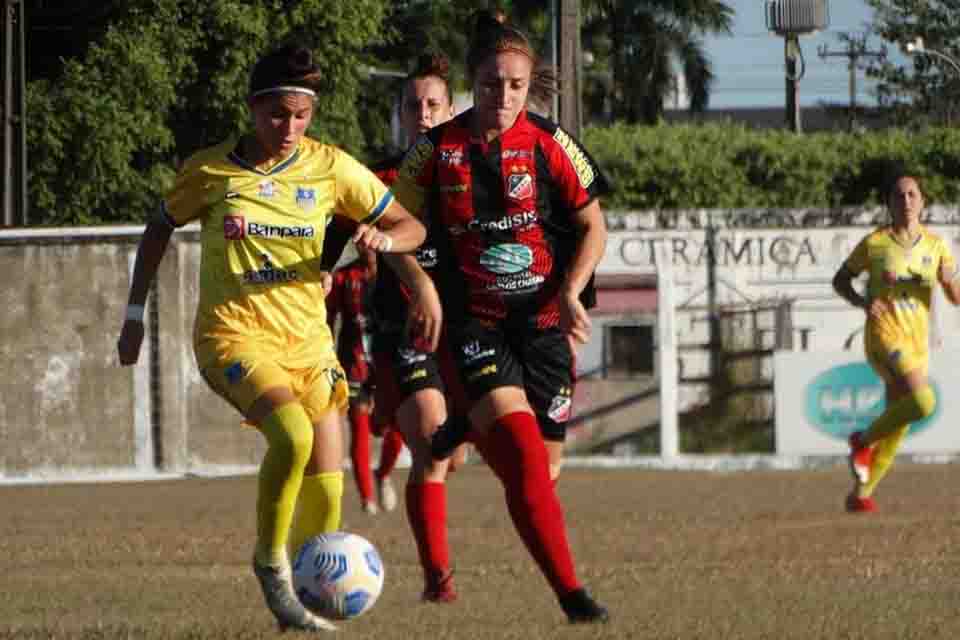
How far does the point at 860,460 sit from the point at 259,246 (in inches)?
281

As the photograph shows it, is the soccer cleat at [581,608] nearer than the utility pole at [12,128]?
Yes

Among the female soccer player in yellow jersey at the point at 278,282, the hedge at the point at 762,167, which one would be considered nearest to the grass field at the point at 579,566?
the female soccer player in yellow jersey at the point at 278,282

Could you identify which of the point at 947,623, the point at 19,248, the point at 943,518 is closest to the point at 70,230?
the point at 19,248

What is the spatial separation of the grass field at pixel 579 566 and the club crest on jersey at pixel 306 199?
54.1 inches

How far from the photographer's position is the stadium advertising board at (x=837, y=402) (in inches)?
811

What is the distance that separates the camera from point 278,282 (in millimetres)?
7535

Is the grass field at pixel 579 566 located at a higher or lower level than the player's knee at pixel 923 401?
lower

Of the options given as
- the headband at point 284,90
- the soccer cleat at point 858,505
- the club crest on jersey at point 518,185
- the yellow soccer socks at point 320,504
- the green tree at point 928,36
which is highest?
the green tree at point 928,36

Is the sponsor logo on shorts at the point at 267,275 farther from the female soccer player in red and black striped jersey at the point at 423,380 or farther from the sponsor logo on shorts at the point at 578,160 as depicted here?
the sponsor logo on shorts at the point at 578,160

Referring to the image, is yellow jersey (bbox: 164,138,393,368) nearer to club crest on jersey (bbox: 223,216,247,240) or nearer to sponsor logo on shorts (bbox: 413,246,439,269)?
club crest on jersey (bbox: 223,216,247,240)

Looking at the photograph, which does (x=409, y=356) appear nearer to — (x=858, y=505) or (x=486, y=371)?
(x=486, y=371)

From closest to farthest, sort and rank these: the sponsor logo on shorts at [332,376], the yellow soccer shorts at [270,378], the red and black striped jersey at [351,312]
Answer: the yellow soccer shorts at [270,378] < the sponsor logo on shorts at [332,376] < the red and black striped jersey at [351,312]

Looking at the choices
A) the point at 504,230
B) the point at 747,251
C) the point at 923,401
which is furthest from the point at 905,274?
the point at 747,251

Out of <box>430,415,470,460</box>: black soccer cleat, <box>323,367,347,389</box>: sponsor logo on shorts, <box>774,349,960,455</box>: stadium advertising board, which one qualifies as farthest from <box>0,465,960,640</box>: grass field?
<box>774,349,960,455</box>: stadium advertising board
